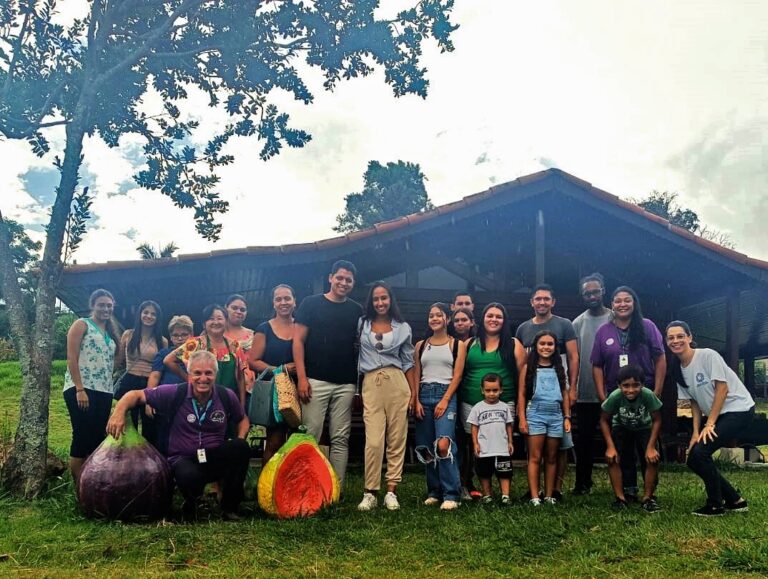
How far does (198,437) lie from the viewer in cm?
452

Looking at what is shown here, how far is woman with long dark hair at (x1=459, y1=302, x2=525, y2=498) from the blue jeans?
152 millimetres

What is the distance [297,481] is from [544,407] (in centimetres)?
184

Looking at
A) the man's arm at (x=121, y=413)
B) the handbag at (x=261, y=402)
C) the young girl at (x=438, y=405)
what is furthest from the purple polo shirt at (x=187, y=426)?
the young girl at (x=438, y=405)

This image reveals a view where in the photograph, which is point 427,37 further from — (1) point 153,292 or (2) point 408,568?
(2) point 408,568

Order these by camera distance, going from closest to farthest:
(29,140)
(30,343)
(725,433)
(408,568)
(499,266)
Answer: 1. (408,568)
2. (725,433)
3. (30,343)
4. (29,140)
5. (499,266)

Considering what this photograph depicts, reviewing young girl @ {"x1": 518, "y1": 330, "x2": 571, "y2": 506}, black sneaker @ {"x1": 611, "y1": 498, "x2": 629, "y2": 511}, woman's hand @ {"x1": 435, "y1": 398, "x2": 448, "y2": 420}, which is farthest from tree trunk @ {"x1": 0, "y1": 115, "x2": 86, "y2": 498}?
black sneaker @ {"x1": 611, "y1": 498, "x2": 629, "y2": 511}

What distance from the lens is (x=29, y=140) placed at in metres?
7.49

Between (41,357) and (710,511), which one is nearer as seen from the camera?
(710,511)

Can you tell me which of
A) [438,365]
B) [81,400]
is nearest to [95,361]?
[81,400]

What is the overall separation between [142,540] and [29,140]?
5385 millimetres

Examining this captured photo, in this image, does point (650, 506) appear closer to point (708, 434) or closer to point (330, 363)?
point (708, 434)

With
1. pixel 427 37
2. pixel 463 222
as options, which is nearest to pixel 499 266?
pixel 463 222

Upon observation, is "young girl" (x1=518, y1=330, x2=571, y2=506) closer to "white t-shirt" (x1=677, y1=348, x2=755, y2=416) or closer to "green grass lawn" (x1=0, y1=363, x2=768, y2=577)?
"green grass lawn" (x1=0, y1=363, x2=768, y2=577)

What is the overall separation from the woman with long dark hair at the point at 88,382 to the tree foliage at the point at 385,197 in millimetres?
33982
